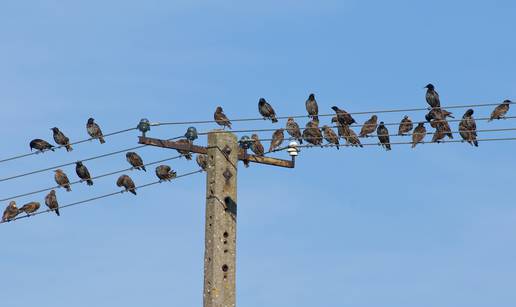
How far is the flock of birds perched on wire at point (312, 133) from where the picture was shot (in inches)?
971

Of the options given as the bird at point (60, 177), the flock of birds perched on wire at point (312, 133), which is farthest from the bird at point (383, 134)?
the bird at point (60, 177)

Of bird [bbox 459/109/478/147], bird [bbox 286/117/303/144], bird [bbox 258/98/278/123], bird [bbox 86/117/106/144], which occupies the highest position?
bird [bbox 86/117/106/144]

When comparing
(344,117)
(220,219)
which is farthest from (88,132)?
(220,219)

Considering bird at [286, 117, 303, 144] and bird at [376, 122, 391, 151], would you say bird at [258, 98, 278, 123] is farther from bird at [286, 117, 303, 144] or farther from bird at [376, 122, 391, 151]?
bird at [376, 122, 391, 151]

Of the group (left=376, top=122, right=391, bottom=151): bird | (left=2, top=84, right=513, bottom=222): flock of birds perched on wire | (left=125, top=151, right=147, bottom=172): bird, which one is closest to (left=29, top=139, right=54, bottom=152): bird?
(left=2, top=84, right=513, bottom=222): flock of birds perched on wire

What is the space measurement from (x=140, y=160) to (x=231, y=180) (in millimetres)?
11546

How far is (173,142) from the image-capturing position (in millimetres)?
19875

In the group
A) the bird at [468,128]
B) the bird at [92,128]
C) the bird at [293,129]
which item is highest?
the bird at [92,128]

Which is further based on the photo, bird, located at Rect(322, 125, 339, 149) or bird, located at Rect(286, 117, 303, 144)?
bird, located at Rect(286, 117, 303, 144)

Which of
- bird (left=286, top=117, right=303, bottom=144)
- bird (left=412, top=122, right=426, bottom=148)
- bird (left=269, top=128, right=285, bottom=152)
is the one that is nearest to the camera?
bird (left=412, top=122, right=426, bottom=148)

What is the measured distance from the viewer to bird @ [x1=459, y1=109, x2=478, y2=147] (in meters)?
23.5

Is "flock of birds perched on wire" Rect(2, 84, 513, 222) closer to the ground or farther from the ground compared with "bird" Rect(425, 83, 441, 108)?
closer to the ground

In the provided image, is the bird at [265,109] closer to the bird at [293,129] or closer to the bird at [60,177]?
the bird at [293,129]

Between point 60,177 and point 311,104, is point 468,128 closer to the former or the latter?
point 311,104
